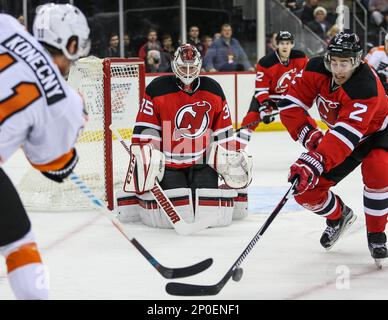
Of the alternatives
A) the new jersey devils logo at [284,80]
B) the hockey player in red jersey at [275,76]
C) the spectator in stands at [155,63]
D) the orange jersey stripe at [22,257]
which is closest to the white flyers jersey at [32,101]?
the orange jersey stripe at [22,257]

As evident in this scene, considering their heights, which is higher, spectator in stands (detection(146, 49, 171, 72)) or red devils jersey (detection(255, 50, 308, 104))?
red devils jersey (detection(255, 50, 308, 104))

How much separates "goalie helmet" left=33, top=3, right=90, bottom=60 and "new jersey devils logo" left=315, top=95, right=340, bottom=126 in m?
1.46

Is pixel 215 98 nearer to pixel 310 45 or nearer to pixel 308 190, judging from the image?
pixel 308 190

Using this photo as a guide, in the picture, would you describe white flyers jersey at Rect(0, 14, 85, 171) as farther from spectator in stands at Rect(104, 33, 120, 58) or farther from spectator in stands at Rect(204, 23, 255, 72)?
spectator in stands at Rect(204, 23, 255, 72)

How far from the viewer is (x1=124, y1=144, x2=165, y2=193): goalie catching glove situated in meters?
4.36

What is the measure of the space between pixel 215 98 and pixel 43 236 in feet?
3.67

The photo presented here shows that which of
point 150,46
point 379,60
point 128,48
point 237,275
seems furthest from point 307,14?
→ point 237,275

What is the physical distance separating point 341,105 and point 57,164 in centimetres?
150

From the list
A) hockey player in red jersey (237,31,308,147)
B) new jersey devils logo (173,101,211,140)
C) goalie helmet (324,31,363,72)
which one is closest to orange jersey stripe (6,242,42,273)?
goalie helmet (324,31,363,72)

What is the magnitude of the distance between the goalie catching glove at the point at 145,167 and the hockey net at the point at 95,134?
507 millimetres

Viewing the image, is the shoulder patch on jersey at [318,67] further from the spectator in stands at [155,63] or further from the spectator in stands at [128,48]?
the spectator in stands at [128,48]

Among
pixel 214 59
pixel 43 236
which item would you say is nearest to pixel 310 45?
pixel 214 59

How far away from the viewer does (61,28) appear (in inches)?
92.2

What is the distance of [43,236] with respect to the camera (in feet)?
14.0
